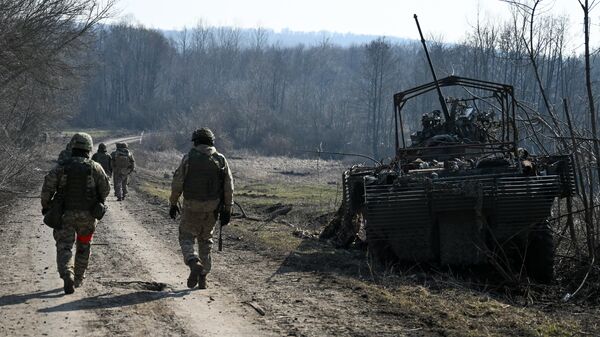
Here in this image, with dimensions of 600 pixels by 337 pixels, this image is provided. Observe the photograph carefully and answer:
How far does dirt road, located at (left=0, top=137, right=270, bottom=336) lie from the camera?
25.4ft

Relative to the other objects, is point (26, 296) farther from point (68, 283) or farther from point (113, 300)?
point (113, 300)

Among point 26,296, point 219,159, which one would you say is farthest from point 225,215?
point 26,296

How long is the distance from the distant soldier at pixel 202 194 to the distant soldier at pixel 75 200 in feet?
3.04

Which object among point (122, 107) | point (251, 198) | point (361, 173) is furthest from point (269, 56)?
point (361, 173)

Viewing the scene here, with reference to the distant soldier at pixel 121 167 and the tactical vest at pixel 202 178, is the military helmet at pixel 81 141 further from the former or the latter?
the distant soldier at pixel 121 167

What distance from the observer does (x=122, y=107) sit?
4119 inches

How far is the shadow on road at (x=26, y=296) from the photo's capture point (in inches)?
347

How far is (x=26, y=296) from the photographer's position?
9.18 meters

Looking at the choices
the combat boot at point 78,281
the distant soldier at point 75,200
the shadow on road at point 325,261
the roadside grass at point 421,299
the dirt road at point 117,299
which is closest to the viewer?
the dirt road at point 117,299

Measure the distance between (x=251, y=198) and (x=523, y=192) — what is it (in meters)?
20.3

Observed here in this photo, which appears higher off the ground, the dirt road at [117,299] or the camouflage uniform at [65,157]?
the camouflage uniform at [65,157]

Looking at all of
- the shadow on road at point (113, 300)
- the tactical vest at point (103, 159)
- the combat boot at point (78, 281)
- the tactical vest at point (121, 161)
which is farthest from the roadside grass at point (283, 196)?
the shadow on road at point (113, 300)

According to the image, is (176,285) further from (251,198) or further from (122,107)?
(122,107)

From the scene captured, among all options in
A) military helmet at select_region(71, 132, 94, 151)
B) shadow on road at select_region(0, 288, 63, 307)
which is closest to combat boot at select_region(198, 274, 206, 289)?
shadow on road at select_region(0, 288, 63, 307)
